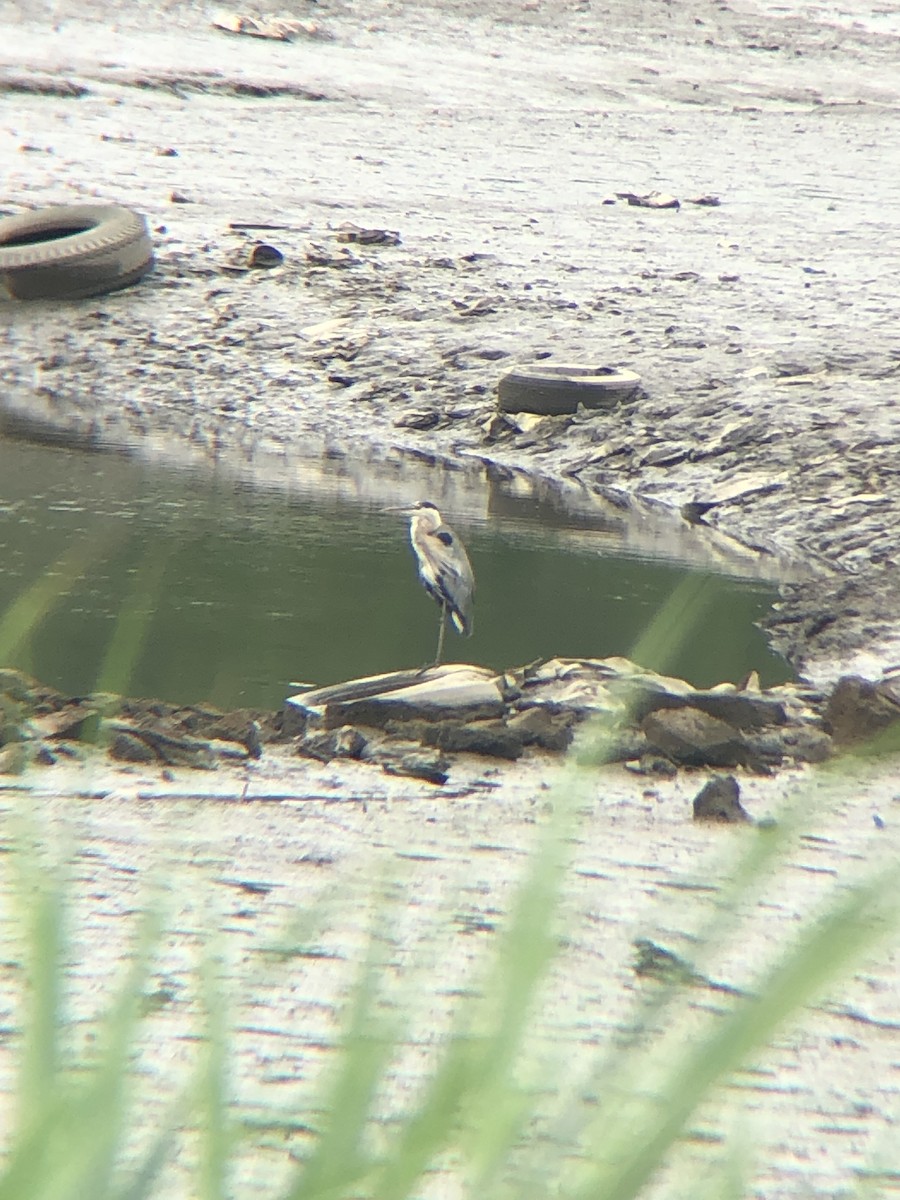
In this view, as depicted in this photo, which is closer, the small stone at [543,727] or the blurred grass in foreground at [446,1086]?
the blurred grass in foreground at [446,1086]

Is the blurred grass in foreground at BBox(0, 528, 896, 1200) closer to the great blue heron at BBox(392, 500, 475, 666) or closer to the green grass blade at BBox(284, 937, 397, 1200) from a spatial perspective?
the green grass blade at BBox(284, 937, 397, 1200)

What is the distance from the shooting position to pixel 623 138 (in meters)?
16.9

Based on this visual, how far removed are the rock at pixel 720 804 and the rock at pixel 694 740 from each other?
406 millimetres

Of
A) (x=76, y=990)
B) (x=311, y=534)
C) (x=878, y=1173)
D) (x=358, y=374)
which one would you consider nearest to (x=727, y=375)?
(x=358, y=374)

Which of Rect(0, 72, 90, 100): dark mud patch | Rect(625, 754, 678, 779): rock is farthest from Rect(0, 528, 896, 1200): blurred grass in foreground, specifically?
Rect(0, 72, 90, 100): dark mud patch

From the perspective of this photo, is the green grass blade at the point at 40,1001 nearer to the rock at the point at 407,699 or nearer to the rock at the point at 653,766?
the rock at the point at 653,766

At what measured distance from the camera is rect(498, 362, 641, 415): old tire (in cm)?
949

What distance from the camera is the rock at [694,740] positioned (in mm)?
4445

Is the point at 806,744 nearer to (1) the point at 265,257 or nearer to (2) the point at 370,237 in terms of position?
(1) the point at 265,257

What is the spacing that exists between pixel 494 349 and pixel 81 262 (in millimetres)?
3265

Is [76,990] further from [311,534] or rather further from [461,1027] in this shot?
[311,534]

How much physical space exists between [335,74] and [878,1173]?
1903cm

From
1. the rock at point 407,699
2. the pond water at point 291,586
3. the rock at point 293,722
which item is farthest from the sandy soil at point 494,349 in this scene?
the pond water at point 291,586

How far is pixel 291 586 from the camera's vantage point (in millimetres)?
6645
